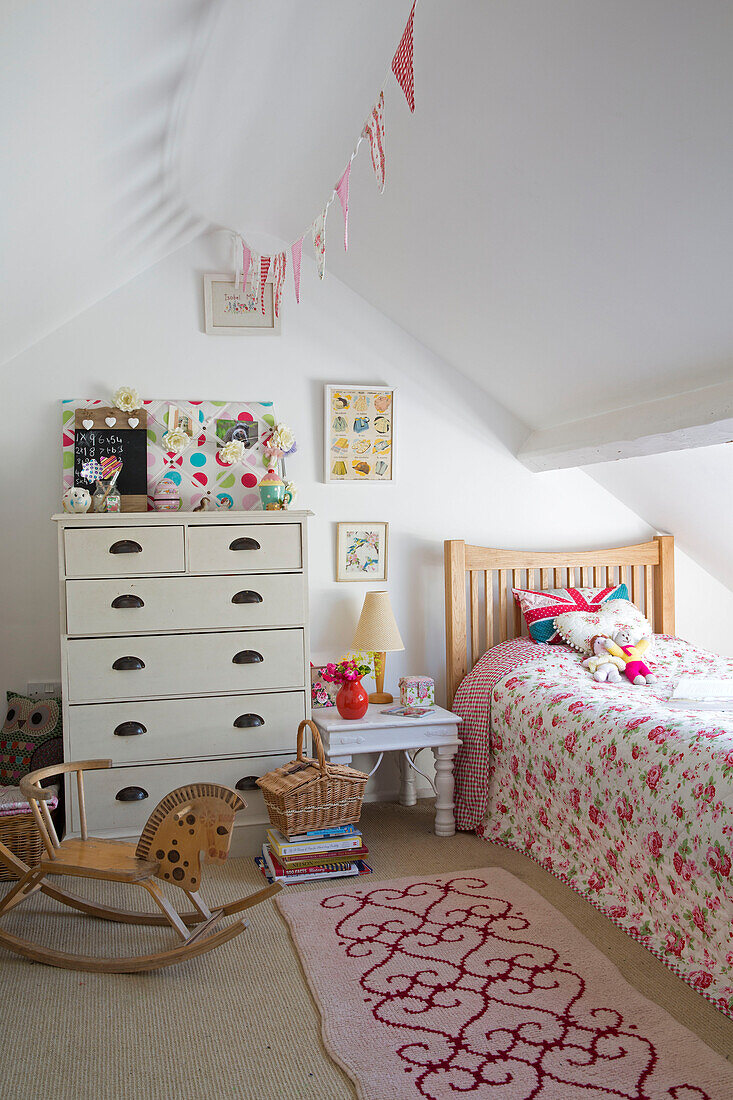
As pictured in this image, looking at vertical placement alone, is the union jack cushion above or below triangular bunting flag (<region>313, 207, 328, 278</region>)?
below

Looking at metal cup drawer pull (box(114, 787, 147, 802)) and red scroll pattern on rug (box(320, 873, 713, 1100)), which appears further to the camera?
metal cup drawer pull (box(114, 787, 147, 802))

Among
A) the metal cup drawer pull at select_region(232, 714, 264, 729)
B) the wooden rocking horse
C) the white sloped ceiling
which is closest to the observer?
the white sloped ceiling

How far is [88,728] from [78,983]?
1.08 m

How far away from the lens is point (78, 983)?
2.48 meters

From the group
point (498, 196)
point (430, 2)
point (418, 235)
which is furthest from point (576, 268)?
point (430, 2)

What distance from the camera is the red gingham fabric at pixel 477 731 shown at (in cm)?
371

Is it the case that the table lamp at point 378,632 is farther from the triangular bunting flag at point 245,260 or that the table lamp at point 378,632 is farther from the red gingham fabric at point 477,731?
the triangular bunting flag at point 245,260

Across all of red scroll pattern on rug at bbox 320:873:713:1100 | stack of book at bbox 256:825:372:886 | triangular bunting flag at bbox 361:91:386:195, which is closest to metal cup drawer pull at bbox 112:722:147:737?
stack of book at bbox 256:825:372:886

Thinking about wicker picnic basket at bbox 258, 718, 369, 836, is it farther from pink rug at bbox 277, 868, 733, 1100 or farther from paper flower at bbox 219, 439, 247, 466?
paper flower at bbox 219, 439, 247, 466

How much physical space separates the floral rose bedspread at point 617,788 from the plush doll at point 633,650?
0.07 meters

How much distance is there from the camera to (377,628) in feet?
12.9

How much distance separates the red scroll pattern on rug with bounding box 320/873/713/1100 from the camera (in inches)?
79.6

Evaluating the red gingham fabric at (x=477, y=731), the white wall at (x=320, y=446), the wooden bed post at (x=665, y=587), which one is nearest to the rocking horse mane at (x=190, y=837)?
the red gingham fabric at (x=477, y=731)

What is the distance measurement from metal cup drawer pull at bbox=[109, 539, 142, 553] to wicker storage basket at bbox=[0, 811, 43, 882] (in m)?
1.00
